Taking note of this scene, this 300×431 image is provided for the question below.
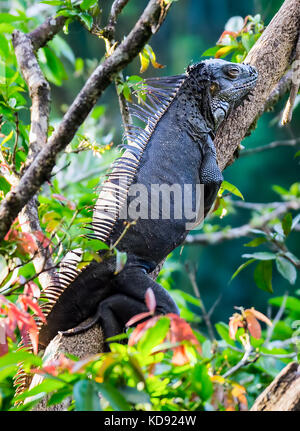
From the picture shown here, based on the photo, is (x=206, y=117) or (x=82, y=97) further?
(x=206, y=117)

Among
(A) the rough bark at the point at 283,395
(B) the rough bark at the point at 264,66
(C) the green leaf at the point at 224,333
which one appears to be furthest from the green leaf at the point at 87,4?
(C) the green leaf at the point at 224,333

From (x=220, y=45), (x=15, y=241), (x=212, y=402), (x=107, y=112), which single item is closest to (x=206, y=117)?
(x=220, y=45)

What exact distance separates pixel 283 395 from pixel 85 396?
0.60m

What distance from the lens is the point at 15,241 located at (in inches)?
62.9

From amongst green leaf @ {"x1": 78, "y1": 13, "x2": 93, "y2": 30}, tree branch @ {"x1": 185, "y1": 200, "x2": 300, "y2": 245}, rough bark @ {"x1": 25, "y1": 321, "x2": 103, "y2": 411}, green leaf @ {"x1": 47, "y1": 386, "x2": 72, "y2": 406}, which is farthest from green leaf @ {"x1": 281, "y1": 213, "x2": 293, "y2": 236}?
tree branch @ {"x1": 185, "y1": 200, "x2": 300, "y2": 245}

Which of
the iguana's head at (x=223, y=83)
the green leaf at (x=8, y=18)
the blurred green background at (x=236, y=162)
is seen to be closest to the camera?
the iguana's head at (x=223, y=83)

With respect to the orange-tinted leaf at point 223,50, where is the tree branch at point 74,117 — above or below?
below

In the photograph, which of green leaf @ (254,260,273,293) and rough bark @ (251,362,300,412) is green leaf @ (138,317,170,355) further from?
green leaf @ (254,260,273,293)

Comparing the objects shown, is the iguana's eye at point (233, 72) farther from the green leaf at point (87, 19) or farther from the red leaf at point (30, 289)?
the red leaf at point (30, 289)

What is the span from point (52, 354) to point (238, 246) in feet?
16.6

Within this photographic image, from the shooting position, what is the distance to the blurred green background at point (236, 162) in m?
6.33

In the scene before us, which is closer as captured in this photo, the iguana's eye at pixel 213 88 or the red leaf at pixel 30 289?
the red leaf at pixel 30 289

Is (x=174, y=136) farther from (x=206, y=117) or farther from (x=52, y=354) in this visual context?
(x=52, y=354)

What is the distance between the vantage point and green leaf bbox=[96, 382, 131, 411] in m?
1.23
